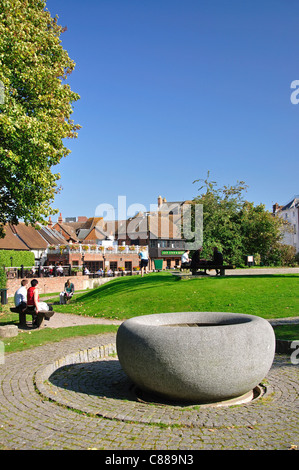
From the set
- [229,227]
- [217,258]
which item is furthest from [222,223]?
[217,258]

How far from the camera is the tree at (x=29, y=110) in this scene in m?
14.9

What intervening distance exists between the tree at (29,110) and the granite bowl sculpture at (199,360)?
10754mm

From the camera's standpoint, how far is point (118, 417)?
5602 mm

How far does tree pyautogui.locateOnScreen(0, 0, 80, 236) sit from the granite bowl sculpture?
10.8 meters

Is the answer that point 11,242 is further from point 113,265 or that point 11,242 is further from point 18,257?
point 113,265

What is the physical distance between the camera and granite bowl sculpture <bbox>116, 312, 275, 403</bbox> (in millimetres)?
6008

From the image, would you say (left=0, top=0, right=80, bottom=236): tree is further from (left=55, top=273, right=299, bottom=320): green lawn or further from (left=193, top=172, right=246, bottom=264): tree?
(left=193, top=172, right=246, bottom=264): tree

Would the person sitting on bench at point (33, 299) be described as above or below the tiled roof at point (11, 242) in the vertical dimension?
below

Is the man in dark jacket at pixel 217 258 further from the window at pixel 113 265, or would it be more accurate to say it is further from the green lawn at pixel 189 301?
the window at pixel 113 265

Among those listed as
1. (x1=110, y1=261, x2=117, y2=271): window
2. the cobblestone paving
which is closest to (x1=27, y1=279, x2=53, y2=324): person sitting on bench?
the cobblestone paving

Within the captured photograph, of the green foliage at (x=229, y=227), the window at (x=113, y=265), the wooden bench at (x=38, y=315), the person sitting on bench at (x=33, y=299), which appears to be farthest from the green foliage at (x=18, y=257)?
the person sitting on bench at (x=33, y=299)

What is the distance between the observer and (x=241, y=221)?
36.0 m
